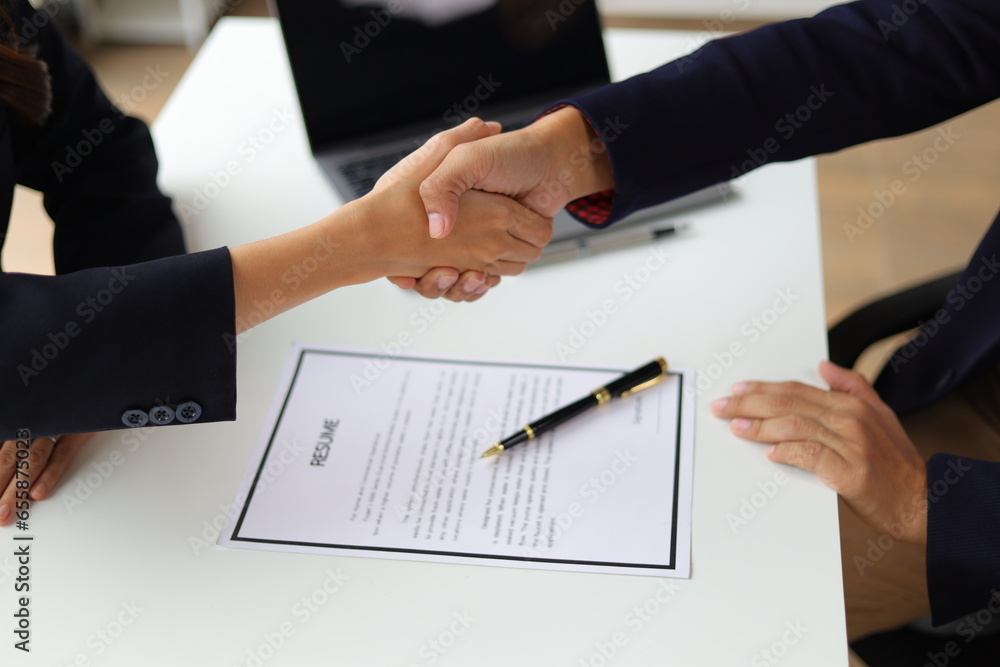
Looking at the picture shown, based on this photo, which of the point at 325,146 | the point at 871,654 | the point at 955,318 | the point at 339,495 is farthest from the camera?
the point at 325,146

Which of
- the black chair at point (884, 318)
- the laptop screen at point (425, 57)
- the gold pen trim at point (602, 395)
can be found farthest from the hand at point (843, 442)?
the laptop screen at point (425, 57)

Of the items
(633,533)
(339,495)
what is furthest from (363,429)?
(633,533)

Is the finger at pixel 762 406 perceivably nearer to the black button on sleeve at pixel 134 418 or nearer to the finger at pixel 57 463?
the black button on sleeve at pixel 134 418

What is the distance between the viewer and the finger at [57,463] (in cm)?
88

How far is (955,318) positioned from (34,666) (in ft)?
3.62

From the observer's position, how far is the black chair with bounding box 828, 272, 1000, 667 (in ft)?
3.30

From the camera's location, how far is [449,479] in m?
0.88

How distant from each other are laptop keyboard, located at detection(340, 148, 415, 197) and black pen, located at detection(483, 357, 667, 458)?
0.49 metres

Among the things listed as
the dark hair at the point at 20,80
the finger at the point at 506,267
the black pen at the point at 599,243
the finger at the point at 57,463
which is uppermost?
the dark hair at the point at 20,80

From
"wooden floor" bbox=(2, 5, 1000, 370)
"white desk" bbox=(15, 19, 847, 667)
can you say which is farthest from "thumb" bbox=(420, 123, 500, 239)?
"wooden floor" bbox=(2, 5, 1000, 370)

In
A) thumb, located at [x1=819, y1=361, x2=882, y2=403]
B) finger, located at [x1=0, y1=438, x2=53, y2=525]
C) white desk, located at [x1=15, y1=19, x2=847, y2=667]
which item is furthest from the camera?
thumb, located at [x1=819, y1=361, x2=882, y2=403]

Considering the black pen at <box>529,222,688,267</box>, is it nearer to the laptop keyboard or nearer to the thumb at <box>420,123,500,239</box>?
the thumb at <box>420,123,500,239</box>

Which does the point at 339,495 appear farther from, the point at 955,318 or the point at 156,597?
the point at 955,318

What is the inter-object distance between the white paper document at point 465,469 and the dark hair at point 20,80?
440mm
